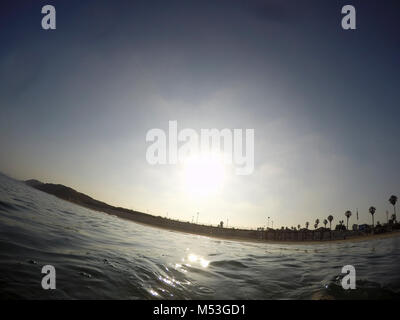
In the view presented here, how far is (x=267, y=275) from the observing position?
849cm

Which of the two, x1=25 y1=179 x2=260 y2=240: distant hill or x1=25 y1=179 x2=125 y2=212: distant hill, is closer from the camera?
x1=25 y1=179 x2=260 y2=240: distant hill

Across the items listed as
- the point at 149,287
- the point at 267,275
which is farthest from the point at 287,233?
the point at 149,287

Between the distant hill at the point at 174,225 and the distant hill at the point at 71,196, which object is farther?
the distant hill at the point at 71,196

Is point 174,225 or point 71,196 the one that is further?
point 71,196

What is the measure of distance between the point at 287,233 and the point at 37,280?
73.9 m

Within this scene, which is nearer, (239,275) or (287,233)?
(239,275)

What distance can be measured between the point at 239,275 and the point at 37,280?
260 inches
